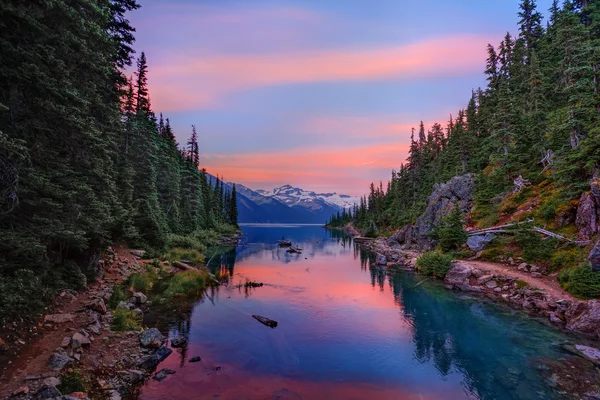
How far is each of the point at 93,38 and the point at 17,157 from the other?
27.0 ft

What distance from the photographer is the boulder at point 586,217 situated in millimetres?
23875

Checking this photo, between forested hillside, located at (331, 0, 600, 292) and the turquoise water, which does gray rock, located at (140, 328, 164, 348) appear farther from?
forested hillside, located at (331, 0, 600, 292)

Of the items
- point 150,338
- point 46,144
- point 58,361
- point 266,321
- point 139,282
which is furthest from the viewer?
point 139,282

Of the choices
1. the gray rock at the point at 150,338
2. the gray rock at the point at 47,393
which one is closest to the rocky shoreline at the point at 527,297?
the gray rock at the point at 150,338

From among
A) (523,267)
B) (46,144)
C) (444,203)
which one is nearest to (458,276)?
(523,267)

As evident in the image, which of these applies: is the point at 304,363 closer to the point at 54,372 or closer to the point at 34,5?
the point at 54,372

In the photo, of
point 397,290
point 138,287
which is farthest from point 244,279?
point 397,290

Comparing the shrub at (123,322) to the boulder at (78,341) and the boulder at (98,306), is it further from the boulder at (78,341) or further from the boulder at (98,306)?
the boulder at (78,341)

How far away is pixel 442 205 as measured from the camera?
51062 millimetres

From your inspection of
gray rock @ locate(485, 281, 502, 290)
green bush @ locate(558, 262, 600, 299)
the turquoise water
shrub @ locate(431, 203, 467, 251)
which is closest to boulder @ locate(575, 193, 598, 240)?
green bush @ locate(558, 262, 600, 299)

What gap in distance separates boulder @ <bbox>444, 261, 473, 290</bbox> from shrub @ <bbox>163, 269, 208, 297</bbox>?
23.9m

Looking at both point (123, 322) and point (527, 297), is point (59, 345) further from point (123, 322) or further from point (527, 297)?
point (527, 297)

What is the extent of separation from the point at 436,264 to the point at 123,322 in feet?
104

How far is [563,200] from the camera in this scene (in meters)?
28.3
